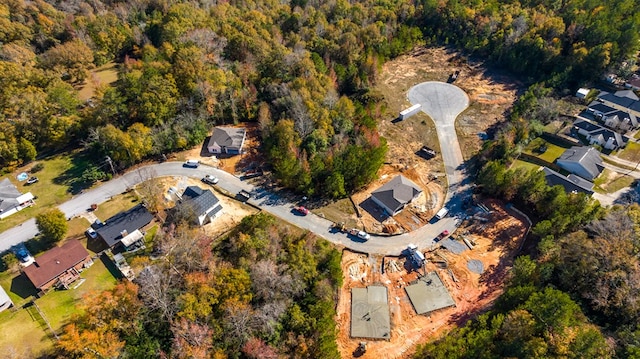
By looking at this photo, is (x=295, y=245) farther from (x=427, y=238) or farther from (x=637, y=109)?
(x=637, y=109)

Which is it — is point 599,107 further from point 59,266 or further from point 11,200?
point 11,200

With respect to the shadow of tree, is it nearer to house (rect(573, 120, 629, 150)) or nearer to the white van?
the white van

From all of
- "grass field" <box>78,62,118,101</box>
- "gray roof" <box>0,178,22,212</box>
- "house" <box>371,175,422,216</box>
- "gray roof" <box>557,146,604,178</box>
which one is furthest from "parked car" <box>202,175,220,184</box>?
"gray roof" <box>557,146,604,178</box>

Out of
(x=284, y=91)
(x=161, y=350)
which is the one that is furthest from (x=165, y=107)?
(x=161, y=350)

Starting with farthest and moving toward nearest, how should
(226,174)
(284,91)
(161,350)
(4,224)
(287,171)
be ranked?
(284,91) < (226,174) < (287,171) < (4,224) < (161,350)

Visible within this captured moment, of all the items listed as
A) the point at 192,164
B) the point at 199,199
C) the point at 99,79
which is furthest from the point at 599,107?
the point at 99,79

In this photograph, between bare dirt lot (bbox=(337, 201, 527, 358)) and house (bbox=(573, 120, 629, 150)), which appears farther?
house (bbox=(573, 120, 629, 150))
